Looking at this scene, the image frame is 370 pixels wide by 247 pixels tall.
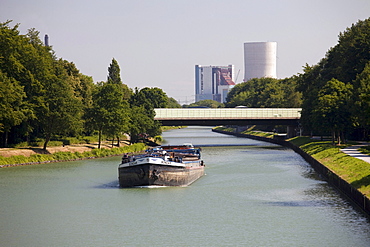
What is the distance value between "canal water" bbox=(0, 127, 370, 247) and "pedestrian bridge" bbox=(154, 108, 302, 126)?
205 feet

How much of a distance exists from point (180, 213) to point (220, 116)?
87.7m

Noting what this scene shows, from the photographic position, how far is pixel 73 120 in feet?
285

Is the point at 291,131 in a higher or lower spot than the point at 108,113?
lower

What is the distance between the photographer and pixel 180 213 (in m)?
43.9

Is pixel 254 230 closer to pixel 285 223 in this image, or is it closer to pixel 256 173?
pixel 285 223

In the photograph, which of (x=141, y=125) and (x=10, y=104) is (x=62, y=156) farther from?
(x=141, y=125)

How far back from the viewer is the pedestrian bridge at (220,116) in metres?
130

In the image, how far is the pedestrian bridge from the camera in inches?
5118

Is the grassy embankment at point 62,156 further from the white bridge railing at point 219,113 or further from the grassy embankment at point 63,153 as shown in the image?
the white bridge railing at point 219,113

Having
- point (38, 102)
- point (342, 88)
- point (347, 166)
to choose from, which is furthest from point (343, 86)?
point (38, 102)

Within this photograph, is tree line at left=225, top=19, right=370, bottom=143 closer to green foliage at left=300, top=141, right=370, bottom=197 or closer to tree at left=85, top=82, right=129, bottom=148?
green foliage at left=300, top=141, right=370, bottom=197

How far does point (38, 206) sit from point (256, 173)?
29527 millimetres

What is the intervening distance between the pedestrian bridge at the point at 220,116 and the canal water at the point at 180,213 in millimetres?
62636

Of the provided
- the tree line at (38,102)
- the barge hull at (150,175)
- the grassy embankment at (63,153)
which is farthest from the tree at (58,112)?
the barge hull at (150,175)
